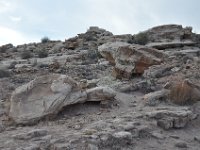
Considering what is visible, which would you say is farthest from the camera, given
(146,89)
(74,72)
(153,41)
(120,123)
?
(153,41)

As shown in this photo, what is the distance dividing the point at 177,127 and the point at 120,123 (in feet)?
3.88

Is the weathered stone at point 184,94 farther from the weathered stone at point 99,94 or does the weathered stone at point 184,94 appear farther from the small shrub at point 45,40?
the small shrub at point 45,40

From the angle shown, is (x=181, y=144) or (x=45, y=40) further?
(x=45, y=40)

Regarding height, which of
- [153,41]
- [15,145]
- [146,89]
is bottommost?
[15,145]

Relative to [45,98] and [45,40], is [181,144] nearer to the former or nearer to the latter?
[45,98]

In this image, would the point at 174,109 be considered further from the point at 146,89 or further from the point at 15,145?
the point at 15,145

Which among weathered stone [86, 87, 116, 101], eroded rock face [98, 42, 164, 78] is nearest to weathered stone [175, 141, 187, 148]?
weathered stone [86, 87, 116, 101]

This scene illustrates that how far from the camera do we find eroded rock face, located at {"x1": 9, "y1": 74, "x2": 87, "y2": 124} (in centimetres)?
900

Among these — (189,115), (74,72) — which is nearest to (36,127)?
(189,115)

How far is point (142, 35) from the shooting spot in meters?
26.6

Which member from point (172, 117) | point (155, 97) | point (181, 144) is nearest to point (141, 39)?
point (155, 97)

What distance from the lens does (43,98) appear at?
9.20 meters

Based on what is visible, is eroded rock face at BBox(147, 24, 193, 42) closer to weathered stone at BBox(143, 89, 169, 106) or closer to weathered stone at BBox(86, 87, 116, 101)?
weathered stone at BBox(143, 89, 169, 106)

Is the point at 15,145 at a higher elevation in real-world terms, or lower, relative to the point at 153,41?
lower
